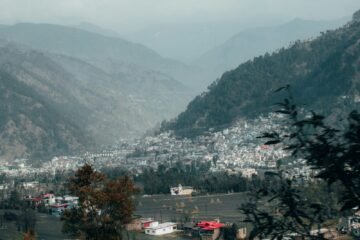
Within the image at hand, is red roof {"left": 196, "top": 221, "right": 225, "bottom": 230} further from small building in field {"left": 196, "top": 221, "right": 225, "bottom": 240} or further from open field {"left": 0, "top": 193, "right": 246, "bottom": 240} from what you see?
open field {"left": 0, "top": 193, "right": 246, "bottom": 240}

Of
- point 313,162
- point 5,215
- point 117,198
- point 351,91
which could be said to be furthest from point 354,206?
point 351,91

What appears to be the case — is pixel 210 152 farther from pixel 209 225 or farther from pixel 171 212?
pixel 209 225

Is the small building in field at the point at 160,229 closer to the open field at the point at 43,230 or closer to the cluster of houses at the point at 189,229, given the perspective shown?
the cluster of houses at the point at 189,229

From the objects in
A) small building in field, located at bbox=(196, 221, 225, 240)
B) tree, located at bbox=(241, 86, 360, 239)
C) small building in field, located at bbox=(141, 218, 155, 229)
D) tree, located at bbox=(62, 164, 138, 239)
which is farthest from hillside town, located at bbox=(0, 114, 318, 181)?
tree, located at bbox=(241, 86, 360, 239)

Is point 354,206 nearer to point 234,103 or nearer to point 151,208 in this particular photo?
point 151,208

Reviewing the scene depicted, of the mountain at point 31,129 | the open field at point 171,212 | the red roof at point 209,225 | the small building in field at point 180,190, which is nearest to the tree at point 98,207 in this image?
the open field at point 171,212

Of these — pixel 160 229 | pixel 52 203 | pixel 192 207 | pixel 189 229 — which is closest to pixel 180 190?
pixel 192 207
